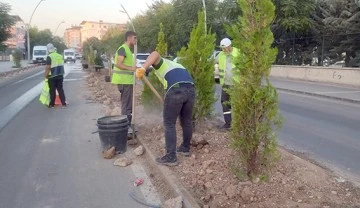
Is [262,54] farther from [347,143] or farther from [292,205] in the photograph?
[347,143]

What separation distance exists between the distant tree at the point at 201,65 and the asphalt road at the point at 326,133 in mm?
1158

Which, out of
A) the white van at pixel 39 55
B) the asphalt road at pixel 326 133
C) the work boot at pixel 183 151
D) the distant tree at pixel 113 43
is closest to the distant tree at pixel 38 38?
the white van at pixel 39 55

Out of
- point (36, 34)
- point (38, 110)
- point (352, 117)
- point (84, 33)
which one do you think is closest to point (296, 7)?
point (352, 117)

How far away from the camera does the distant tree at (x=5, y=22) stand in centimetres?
2994

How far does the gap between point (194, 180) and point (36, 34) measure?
98918 millimetres

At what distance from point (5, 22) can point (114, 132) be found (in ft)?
89.9

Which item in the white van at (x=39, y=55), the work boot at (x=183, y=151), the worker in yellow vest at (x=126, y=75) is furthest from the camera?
the white van at (x=39, y=55)

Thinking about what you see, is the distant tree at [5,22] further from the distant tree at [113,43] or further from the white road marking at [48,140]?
the white road marking at [48,140]

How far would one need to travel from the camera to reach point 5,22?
30172mm

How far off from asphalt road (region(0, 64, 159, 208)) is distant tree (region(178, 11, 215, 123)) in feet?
6.59

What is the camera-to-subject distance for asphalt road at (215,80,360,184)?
243 inches

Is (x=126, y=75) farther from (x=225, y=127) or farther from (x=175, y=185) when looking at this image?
(x=175, y=185)

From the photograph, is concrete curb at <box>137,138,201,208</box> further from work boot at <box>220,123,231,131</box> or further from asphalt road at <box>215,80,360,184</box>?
asphalt road at <box>215,80,360,184</box>

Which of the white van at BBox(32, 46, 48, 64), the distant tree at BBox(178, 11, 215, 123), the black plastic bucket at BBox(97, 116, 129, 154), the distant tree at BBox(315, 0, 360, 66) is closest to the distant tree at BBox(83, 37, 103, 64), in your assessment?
the white van at BBox(32, 46, 48, 64)
